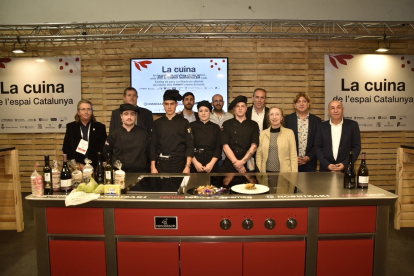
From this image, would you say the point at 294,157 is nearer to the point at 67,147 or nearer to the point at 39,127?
the point at 67,147

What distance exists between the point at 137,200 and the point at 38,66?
556 cm

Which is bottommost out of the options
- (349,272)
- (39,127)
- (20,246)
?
(20,246)

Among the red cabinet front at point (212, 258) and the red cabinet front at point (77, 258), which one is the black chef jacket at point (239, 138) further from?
the red cabinet front at point (77, 258)

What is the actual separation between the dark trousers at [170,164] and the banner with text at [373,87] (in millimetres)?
3895

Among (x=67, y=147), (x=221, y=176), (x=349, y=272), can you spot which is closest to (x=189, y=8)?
(x=67, y=147)

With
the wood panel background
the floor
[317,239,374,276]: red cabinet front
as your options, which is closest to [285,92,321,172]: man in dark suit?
the floor

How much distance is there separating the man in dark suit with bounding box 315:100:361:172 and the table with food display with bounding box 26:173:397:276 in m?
1.68

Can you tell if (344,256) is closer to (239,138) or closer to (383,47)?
(239,138)

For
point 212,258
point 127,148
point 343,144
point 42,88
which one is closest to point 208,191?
point 212,258

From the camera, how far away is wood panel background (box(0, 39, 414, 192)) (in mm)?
6297

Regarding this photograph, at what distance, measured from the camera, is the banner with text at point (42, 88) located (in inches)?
253

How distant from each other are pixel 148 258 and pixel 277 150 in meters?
2.06

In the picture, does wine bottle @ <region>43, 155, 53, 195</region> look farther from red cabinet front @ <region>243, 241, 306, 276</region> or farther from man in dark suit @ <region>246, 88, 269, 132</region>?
man in dark suit @ <region>246, 88, 269, 132</region>

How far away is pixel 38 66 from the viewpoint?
6.43 meters
